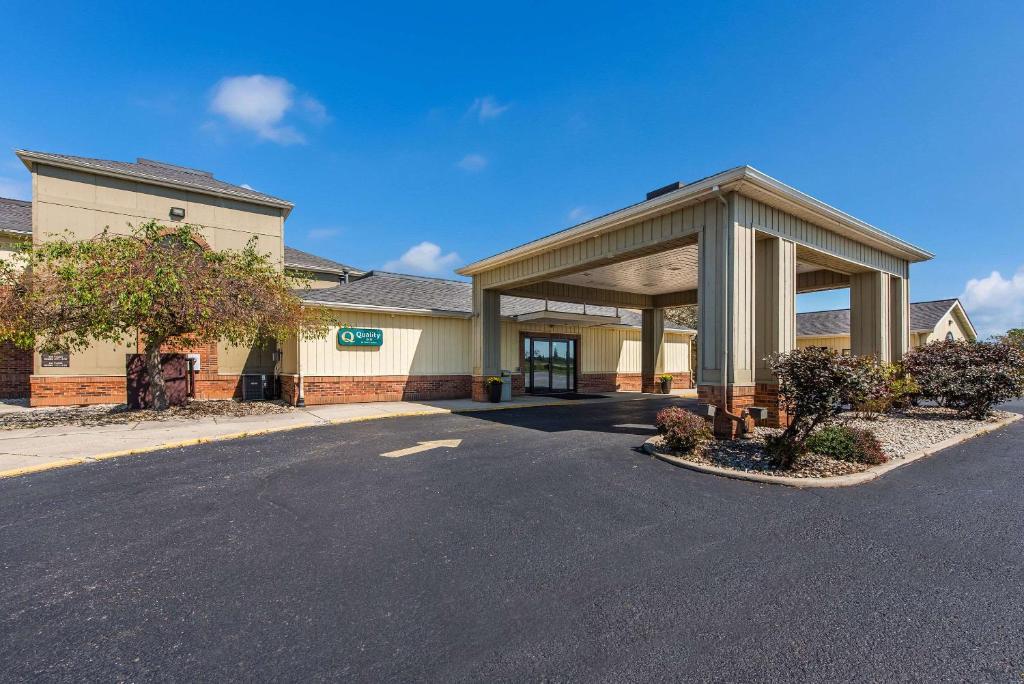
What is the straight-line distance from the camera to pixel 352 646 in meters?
2.49

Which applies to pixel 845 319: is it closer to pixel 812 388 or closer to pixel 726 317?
pixel 726 317

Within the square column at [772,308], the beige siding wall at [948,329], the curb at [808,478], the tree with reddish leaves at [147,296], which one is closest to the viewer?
the curb at [808,478]

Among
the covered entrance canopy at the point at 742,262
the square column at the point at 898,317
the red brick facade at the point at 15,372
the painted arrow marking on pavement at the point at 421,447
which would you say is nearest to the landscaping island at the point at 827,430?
the covered entrance canopy at the point at 742,262

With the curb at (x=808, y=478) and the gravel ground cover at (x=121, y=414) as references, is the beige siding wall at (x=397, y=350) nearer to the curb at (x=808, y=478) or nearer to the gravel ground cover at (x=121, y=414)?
the gravel ground cover at (x=121, y=414)

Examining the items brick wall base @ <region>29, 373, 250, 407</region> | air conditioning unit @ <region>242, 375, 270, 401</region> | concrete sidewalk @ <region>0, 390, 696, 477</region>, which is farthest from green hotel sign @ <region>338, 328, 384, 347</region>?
brick wall base @ <region>29, 373, 250, 407</region>

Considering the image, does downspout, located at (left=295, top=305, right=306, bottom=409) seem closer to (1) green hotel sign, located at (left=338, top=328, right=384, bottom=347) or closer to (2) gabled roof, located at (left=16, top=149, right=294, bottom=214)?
(1) green hotel sign, located at (left=338, top=328, right=384, bottom=347)

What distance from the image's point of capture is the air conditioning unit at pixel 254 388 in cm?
1415

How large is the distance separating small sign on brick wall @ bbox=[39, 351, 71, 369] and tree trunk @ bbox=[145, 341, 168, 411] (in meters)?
3.55

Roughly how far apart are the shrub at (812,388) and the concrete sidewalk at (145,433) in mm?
8160

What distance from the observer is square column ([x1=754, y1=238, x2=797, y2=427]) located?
877cm

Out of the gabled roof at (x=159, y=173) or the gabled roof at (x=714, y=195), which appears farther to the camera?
the gabled roof at (x=159, y=173)

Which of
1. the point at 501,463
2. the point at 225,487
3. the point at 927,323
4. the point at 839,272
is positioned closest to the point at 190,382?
the point at 225,487

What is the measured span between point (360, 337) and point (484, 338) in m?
3.88

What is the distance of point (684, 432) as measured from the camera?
6832mm
